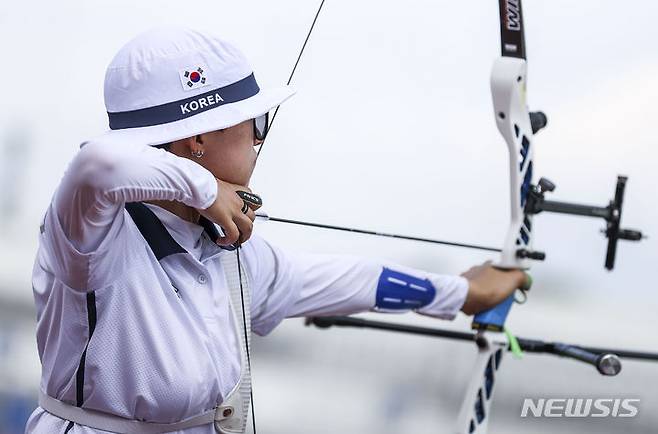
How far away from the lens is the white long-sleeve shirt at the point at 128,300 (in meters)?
1.85

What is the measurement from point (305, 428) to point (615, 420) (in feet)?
6.54

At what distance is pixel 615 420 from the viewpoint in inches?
272

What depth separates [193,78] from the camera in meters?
2.15

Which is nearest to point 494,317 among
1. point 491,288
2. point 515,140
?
point 491,288

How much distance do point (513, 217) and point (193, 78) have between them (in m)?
0.92

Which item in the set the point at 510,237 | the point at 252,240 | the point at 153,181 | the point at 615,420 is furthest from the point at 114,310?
the point at 615,420

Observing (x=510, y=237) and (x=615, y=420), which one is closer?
(x=510, y=237)

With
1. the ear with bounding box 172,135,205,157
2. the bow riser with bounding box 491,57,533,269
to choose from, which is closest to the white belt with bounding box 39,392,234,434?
the ear with bounding box 172,135,205,157

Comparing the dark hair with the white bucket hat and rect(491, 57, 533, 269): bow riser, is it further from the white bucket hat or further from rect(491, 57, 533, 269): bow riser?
rect(491, 57, 533, 269): bow riser

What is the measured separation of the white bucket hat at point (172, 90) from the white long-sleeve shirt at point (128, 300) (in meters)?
0.15

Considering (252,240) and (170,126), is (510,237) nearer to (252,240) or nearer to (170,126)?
(252,240)

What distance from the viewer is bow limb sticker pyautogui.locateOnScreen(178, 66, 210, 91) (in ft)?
7.03

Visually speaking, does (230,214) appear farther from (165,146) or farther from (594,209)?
(594,209)

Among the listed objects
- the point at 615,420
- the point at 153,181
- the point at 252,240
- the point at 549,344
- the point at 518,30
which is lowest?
the point at 615,420
